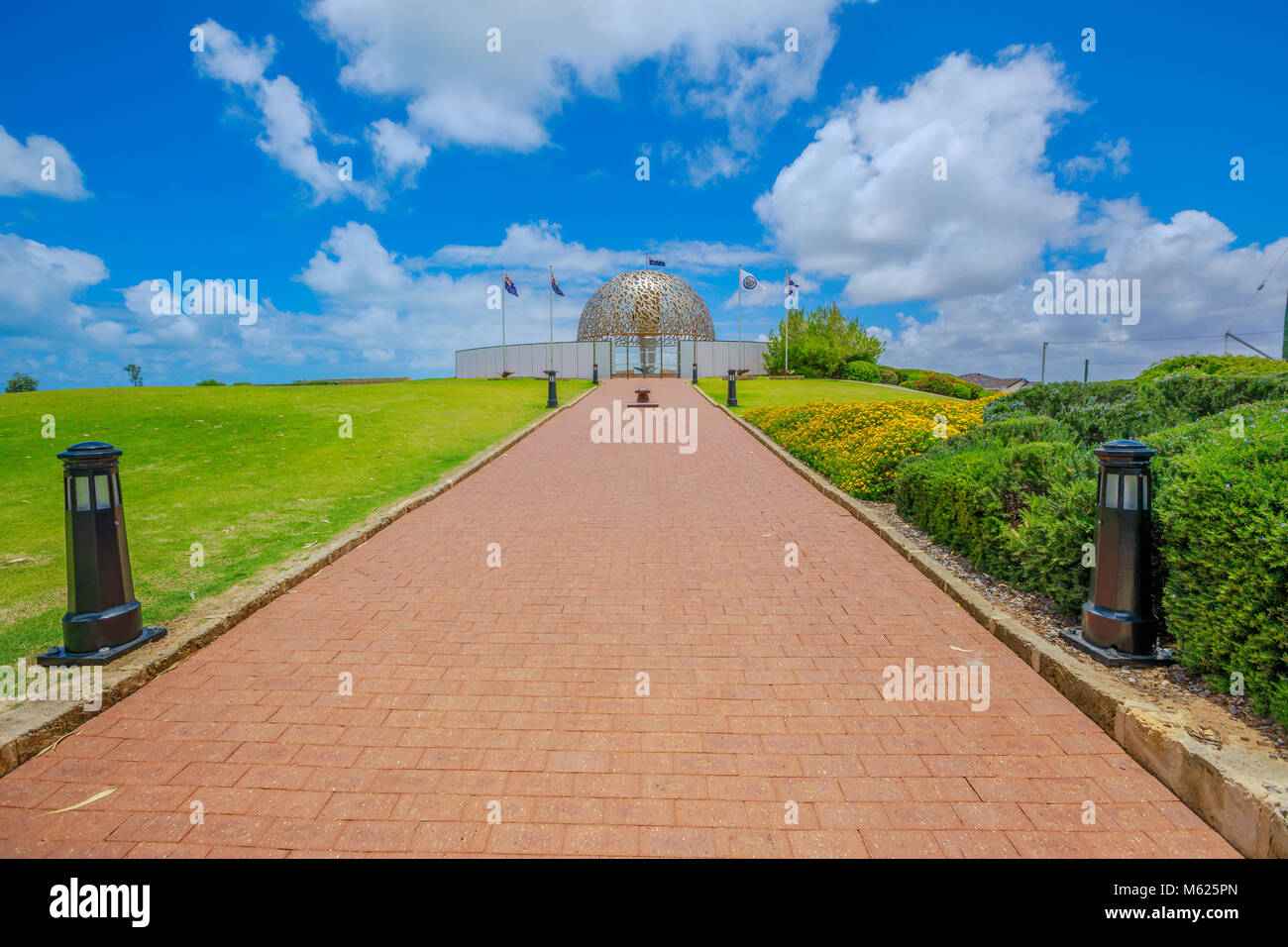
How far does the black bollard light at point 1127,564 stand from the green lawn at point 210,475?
6628 mm

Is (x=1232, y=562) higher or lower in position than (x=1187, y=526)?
lower

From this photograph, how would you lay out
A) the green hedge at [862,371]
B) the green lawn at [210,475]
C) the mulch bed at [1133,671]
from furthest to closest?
the green hedge at [862,371] → the green lawn at [210,475] → the mulch bed at [1133,671]

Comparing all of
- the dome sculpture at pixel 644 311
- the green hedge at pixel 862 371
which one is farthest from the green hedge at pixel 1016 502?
the dome sculpture at pixel 644 311

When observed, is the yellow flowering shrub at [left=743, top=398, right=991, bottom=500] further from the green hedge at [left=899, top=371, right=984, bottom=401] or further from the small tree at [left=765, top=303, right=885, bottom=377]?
the small tree at [left=765, top=303, right=885, bottom=377]

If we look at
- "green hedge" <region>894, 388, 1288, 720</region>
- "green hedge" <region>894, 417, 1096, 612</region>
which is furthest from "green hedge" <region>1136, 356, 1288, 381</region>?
"green hedge" <region>894, 417, 1096, 612</region>

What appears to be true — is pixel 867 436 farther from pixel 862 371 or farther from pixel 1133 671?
pixel 862 371

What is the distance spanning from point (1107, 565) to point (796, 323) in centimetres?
4693

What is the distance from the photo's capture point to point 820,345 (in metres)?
42.7

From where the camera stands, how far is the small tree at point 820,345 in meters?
42.7

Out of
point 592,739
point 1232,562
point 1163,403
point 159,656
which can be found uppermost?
point 1163,403

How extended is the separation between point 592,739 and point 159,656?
306 cm

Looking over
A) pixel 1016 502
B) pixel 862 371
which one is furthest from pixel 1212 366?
pixel 862 371

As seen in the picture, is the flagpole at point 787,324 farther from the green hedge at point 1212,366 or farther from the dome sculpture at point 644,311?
the green hedge at point 1212,366
